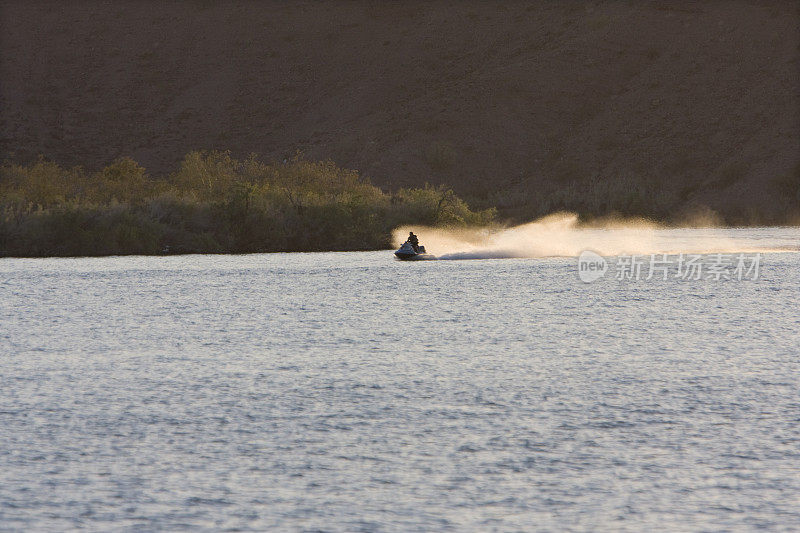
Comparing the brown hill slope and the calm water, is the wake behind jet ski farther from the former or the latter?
the brown hill slope

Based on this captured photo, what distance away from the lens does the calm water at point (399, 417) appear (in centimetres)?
1179

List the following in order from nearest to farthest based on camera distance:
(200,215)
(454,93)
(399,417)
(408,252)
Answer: (399,417) → (408,252) → (200,215) → (454,93)

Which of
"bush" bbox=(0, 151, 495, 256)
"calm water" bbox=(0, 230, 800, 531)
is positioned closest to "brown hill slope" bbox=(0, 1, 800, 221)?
"bush" bbox=(0, 151, 495, 256)

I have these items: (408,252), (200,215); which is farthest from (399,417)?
(200,215)

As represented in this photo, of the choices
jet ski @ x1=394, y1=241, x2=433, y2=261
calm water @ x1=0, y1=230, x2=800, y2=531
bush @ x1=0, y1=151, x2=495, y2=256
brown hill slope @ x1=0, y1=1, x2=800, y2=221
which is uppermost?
brown hill slope @ x1=0, y1=1, x2=800, y2=221

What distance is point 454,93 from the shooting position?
427 feet

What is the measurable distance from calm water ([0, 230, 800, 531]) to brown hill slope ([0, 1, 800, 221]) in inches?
2812

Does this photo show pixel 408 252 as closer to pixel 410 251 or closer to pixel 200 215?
pixel 410 251

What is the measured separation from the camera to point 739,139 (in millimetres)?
116438

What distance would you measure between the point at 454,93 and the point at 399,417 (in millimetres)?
115736

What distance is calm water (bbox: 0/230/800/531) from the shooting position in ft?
38.7

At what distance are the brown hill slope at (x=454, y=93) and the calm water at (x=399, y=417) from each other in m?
71.4

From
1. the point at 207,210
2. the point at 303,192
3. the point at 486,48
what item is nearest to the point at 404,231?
the point at 303,192

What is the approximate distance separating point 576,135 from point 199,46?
2171 inches
